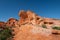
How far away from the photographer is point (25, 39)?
18.2 m

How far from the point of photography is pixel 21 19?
63.9 m

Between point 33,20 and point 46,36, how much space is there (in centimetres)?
3783

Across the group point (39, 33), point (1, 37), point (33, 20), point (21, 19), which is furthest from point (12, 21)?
point (39, 33)

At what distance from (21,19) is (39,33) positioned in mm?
46667

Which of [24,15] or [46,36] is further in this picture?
[24,15]

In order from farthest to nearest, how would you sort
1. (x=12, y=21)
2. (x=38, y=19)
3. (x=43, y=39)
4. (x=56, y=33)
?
(x=12, y=21), (x=38, y=19), (x=56, y=33), (x=43, y=39)

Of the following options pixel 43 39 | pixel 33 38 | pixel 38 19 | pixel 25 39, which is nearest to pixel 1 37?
pixel 25 39

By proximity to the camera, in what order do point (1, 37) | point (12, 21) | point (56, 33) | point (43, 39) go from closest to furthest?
point (43, 39)
point (56, 33)
point (1, 37)
point (12, 21)

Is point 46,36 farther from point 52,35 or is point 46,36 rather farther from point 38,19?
point 38,19

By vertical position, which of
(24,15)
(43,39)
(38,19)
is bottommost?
(43,39)

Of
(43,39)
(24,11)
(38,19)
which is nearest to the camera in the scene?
(43,39)

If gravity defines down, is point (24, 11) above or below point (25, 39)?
above

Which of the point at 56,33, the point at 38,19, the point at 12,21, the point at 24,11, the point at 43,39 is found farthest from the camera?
the point at 12,21

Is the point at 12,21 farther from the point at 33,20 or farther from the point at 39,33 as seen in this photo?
the point at 39,33
